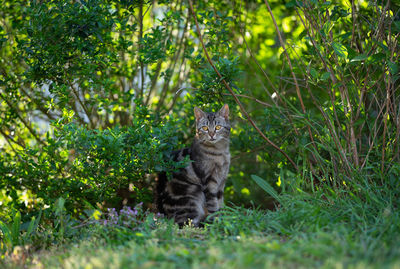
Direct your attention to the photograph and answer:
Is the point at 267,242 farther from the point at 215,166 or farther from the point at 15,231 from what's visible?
the point at 15,231

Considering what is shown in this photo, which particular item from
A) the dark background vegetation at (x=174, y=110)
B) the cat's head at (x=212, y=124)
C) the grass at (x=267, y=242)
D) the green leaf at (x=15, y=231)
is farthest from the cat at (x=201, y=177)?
the green leaf at (x=15, y=231)

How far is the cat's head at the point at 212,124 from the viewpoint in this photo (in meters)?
4.41

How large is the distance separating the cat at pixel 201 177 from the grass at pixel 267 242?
0.81 metres

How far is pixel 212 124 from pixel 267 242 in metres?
2.04

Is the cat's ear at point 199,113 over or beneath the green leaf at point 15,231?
over

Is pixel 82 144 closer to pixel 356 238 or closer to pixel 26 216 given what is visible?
pixel 26 216

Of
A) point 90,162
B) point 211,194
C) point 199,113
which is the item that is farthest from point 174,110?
point 90,162

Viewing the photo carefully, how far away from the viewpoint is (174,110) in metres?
5.25

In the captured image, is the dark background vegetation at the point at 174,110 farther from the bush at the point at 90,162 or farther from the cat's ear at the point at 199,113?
the cat's ear at the point at 199,113

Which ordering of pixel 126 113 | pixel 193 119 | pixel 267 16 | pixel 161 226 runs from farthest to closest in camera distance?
pixel 267 16 → pixel 126 113 → pixel 193 119 → pixel 161 226

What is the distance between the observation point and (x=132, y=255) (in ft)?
7.57

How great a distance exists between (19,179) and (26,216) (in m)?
0.56

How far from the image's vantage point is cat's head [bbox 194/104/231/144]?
174 inches

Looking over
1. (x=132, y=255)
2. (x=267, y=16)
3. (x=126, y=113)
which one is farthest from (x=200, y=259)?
(x=267, y=16)
